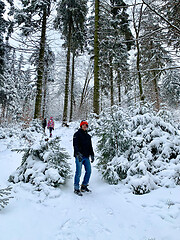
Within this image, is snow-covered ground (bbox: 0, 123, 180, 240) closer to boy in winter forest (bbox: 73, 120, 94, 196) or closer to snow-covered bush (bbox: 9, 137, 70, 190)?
snow-covered bush (bbox: 9, 137, 70, 190)

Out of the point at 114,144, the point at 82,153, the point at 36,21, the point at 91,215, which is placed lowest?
the point at 91,215

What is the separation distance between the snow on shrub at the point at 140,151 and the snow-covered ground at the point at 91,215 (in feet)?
1.09

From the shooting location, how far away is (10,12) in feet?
35.2

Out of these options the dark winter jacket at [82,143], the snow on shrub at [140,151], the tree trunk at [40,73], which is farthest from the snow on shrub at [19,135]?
the snow on shrub at [140,151]

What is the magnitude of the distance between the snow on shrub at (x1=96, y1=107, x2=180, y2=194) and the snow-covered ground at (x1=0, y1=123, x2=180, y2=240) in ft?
1.09

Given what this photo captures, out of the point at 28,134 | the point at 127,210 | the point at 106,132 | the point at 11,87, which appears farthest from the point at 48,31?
the point at 11,87

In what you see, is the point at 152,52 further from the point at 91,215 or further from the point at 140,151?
the point at 91,215

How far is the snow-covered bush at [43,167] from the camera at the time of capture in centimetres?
378

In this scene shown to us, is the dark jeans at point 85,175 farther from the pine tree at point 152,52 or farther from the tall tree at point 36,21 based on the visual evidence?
the tall tree at point 36,21

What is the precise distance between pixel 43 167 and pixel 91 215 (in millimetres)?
1814

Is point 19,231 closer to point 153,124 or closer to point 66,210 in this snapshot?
point 66,210

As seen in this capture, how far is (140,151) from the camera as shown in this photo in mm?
4422

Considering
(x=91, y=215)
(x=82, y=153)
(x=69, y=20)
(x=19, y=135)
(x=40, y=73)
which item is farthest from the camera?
(x=69, y=20)

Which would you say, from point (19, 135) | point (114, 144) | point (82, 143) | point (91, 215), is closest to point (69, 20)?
point (19, 135)
